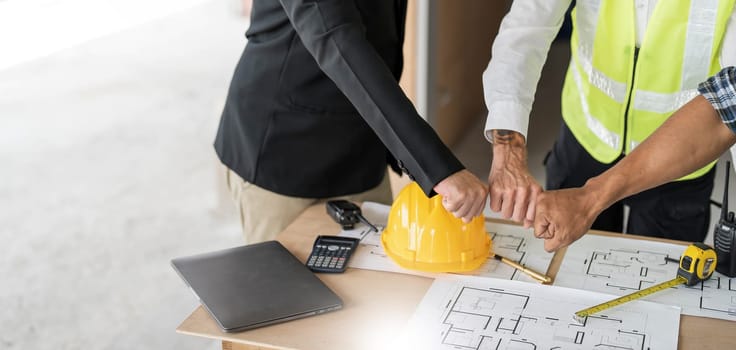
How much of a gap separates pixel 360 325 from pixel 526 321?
0.29 meters

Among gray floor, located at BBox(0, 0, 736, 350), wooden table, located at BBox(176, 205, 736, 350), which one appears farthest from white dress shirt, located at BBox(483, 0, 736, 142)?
gray floor, located at BBox(0, 0, 736, 350)

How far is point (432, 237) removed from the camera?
1.69m

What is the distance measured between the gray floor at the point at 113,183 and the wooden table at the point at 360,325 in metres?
1.34

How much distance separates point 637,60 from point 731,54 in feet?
0.66

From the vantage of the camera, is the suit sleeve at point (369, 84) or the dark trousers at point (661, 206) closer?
the suit sleeve at point (369, 84)

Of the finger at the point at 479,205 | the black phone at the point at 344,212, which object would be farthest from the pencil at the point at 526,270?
the black phone at the point at 344,212

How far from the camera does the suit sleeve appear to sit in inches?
63.6

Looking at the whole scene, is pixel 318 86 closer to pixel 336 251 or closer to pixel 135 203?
pixel 336 251

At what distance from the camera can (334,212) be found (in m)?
1.91

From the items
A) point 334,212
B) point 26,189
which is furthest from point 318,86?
point 26,189

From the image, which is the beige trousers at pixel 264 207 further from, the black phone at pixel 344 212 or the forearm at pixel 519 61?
the forearm at pixel 519 61

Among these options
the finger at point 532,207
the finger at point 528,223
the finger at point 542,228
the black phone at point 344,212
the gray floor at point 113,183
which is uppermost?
the finger at point 532,207

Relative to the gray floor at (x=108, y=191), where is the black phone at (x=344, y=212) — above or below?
above

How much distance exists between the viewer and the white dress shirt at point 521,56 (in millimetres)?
1854
